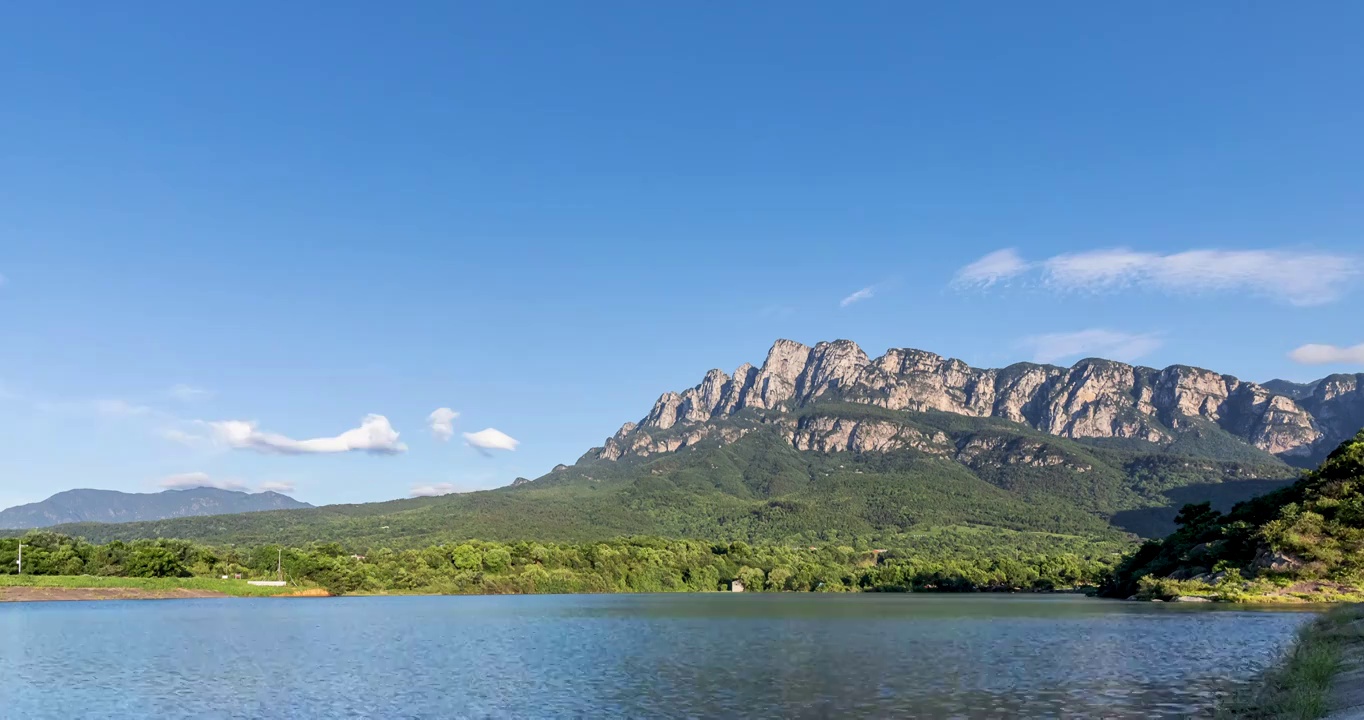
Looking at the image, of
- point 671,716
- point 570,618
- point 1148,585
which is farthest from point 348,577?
point 671,716

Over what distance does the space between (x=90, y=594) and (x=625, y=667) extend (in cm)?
11264

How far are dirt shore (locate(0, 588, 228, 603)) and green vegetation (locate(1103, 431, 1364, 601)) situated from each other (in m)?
141

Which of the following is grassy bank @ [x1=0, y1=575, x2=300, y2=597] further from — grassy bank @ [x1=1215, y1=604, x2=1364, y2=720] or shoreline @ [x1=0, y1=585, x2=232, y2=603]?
grassy bank @ [x1=1215, y1=604, x2=1364, y2=720]

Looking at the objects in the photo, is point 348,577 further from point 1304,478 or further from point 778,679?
point 1304,478

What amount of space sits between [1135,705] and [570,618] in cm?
6811

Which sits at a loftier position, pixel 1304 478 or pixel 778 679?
pixel 1304 478

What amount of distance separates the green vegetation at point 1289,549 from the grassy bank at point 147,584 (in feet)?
444

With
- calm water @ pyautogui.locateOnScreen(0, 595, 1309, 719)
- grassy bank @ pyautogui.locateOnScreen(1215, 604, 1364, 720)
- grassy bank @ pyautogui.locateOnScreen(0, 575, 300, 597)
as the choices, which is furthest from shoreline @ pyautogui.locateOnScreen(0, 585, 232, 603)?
grassy bank @ pyautogui.locateOnScreen(1215, 604, 1364, 720)

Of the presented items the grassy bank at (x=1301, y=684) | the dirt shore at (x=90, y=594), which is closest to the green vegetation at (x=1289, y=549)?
the grassy bank at (x=1301, y=684)

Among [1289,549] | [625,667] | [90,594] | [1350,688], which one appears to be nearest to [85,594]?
[90,594]

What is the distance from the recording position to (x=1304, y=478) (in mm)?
129125

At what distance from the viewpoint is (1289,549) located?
110312mm

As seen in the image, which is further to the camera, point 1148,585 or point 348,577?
point 348,577

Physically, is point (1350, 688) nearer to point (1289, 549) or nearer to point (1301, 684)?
point (1301, 684)
